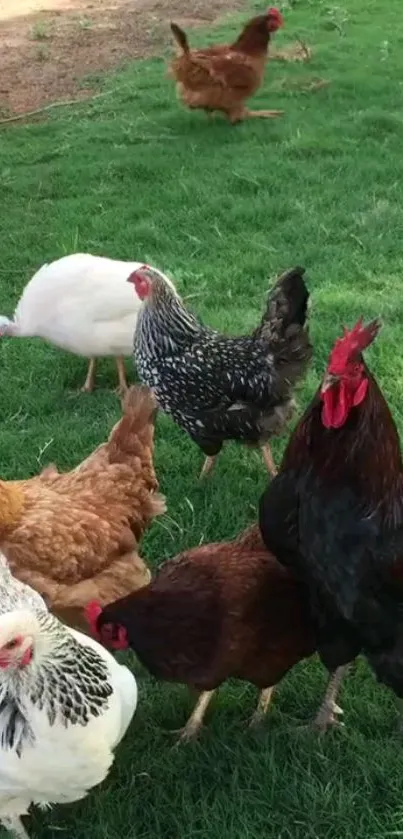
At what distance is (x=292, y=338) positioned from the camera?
3.60 metres

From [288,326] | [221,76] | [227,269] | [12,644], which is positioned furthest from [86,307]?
[221,76]

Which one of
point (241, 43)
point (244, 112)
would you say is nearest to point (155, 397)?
point (244, 112)

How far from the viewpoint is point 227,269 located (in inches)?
223

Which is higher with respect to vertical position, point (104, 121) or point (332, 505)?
point (332, 505)

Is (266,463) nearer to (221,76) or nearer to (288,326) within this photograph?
(288,326)

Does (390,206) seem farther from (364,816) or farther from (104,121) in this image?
(364,816)

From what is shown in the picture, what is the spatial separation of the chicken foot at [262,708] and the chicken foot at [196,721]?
15 cm

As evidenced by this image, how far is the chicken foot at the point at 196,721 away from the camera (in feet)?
9.07

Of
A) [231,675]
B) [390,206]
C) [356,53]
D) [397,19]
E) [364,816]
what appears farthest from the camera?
[397,19]

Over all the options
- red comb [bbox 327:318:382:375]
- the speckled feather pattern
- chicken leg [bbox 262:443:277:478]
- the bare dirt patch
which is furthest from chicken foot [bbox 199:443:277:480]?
the bare dirt patch

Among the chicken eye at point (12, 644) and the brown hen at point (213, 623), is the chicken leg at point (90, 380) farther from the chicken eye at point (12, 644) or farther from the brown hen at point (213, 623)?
the chicken eye at point (12, 644)

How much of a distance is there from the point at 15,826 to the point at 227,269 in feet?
12.7

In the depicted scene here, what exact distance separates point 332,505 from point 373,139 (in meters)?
5.84

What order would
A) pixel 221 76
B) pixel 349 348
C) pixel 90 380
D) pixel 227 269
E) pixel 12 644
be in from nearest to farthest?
pixel 12 644 < pixel 349 348 < pixel 90 380 < pixel 227 269 < pixel 221 76
